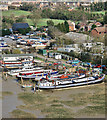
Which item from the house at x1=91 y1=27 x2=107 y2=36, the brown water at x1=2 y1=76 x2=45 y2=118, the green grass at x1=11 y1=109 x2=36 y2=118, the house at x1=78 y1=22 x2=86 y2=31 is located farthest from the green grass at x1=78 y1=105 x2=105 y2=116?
the house at x1=78 y1=22 x2=86 y2=31

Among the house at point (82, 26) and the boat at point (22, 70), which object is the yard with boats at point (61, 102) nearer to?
the boat at point (22, 70)

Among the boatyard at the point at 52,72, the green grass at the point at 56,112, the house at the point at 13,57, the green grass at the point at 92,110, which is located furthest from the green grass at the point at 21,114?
the house at the point at 13,57

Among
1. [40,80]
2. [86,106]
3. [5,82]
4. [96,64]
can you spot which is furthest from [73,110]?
[96,64]

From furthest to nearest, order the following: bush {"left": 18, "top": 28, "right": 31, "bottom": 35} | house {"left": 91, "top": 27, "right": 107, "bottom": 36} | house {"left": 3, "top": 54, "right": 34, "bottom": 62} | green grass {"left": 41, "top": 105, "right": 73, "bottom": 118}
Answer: bush {"left": 18, "top": 28, "right": 31, "bottom": 35} → house {"left": 91, "top": 27, "right": 107, "bottom": 36} → house {"left": 3, "top": 54, "right": 34, "bottom": 62} → green grass {"left": 41, "top": 105, "right": 73, "bottom": 118}

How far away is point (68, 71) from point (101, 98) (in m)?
1.80

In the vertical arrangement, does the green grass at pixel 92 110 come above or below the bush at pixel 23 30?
below

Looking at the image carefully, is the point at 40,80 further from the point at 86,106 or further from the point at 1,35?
the point at 1,35

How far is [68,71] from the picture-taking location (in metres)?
7.65

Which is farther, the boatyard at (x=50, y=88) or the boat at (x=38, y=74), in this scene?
the boat at (x=38, y=74)

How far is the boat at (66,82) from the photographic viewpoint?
21.5 feet

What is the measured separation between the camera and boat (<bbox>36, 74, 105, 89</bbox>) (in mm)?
6557

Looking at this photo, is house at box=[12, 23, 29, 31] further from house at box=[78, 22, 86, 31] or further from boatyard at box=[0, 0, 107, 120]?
house at box=[78, 22, 86, 31]

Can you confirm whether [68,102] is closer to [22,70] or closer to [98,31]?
[22,70]

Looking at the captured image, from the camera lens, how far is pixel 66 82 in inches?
265
